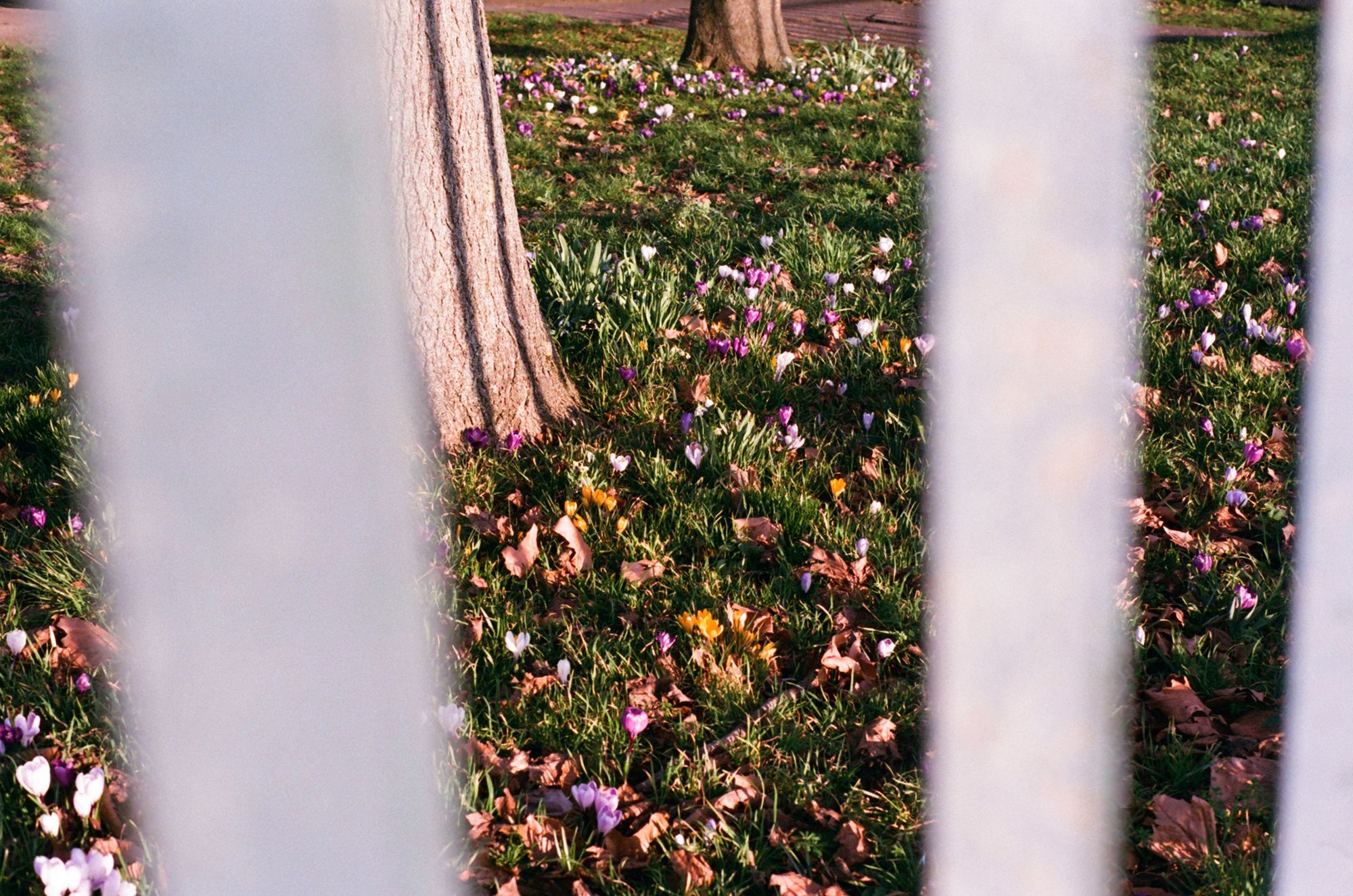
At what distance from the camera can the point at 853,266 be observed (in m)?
3.84

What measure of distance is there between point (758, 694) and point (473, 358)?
118 cm

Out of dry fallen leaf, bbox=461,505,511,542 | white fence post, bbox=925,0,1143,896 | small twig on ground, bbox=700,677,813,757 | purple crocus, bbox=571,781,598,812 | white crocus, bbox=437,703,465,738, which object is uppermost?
white fence post, bbox=925,0,1143,896

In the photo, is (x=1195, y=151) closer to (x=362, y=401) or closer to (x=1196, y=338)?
(x=1196, y=338)

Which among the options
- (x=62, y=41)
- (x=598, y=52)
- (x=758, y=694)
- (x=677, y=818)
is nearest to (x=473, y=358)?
(x=758, y=694)

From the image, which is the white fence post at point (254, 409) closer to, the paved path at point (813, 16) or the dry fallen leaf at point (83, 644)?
the dry fallen leaf at point (83, 644)

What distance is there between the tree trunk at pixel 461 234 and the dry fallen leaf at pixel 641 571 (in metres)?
0.69

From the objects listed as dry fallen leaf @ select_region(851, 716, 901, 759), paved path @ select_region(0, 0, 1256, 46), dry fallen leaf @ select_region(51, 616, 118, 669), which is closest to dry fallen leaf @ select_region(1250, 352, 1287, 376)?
dry fallen leaf @ select_region(851, 716, 901, 759)

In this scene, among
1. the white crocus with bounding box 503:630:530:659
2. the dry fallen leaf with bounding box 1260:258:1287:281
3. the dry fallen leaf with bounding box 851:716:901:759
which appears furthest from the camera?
the dry fallen leaf with bounding box 1260:258:1287:281

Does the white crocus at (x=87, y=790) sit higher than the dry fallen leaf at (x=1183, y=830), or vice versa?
the white crocus at (x=87, y=790)

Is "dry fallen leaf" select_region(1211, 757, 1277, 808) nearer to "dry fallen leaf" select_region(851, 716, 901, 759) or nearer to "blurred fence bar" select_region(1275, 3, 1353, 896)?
"blurred fence bar" select_region(1275, 3, 1353, 896)

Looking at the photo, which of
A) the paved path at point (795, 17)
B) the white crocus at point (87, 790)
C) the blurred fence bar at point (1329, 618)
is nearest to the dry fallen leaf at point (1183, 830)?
the blurred fence bar at point (1329, 618)

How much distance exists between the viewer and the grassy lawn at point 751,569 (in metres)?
1.69

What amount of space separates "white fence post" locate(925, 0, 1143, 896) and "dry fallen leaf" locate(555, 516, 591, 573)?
3.82 feet

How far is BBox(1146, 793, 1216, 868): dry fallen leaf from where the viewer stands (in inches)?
62.8
